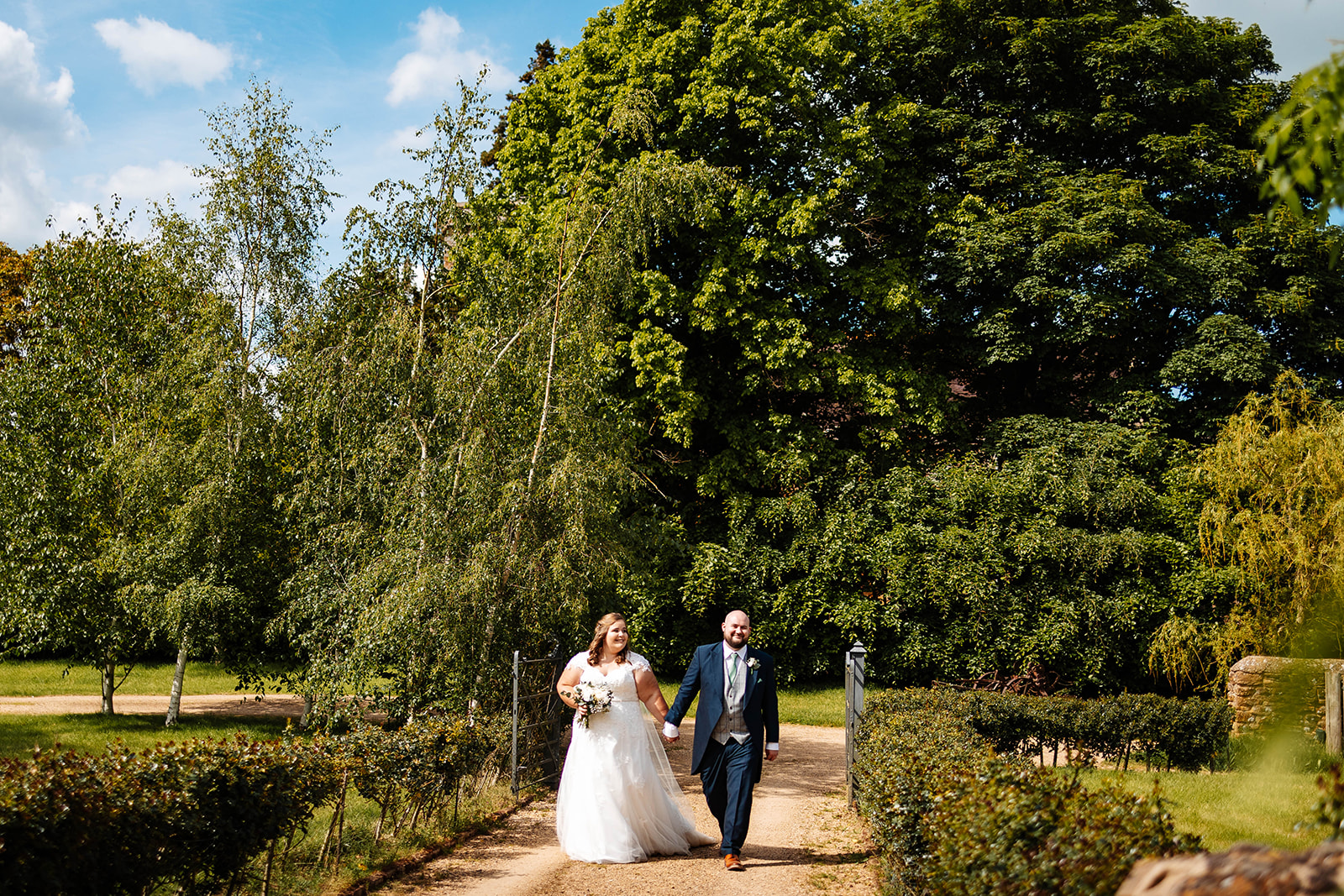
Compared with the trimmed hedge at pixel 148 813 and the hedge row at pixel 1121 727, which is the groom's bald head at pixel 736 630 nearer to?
the trimmed hedge at pixel 148 813

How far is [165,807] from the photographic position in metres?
4.69

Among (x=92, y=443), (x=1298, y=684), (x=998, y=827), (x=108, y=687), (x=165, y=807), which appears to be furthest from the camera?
(x=108, y=687)

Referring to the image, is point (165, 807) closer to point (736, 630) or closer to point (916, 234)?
point (736, 630)

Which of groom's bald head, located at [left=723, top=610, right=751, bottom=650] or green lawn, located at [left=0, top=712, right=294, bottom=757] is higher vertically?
groom's bald head, located at [left=723, top=610, right=751, bottom=650]

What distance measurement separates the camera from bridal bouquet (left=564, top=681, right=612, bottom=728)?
7.62 meters

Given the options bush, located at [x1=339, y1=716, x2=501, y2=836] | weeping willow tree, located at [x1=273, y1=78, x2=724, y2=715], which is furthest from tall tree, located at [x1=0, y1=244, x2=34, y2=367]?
bush, located at [x1=339, y1=716, x2=501, y2=836]

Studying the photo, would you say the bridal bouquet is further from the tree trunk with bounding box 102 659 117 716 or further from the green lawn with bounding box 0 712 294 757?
the tree trunk with bounding box 102 659 117 716

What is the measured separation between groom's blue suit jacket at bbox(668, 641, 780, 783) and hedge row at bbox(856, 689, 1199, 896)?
1038 mm

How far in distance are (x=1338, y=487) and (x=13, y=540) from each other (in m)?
21.6

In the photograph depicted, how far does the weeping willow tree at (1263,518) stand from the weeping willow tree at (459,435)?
11.6m

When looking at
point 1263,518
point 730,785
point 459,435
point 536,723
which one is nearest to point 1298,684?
point 730,785

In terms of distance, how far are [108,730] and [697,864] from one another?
11962 mm

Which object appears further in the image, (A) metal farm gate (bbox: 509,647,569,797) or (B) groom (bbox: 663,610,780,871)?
(A) metal farm gate (bbox: 509,647,569,797)

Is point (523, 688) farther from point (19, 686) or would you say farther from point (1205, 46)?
point (1205, 46)
